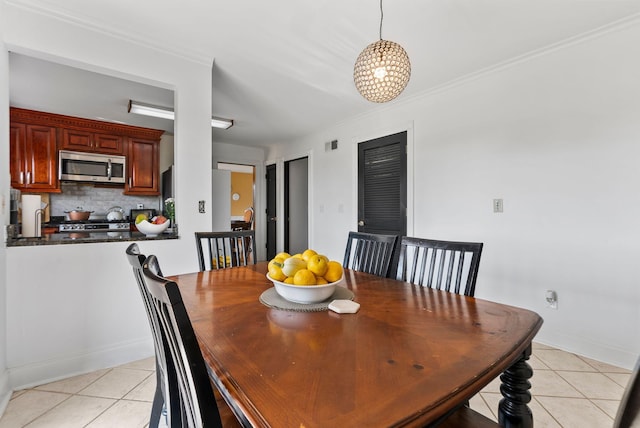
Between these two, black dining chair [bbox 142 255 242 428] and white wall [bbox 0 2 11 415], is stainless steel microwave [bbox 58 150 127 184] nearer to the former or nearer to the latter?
white wall [bbox 0 2 11 415]

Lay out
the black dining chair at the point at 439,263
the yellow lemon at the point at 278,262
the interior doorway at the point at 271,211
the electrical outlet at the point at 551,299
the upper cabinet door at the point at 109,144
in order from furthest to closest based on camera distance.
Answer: the interior doorway at the point at 271,211 → the upper cabinet door at the point at 109,144 → the electrical outlet at the point at 551,299 → the black dining chair at the point at 439,263 → the yellow lemon at the point at 278,262

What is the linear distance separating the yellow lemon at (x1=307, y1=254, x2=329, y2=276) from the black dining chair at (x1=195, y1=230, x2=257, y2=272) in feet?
3.45

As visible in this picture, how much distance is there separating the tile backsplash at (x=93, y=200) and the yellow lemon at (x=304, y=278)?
15.1ft

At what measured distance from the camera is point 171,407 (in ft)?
2.96

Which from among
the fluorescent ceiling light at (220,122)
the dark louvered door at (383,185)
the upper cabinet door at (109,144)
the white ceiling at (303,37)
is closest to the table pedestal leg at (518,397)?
the white ceiling at (303,37)

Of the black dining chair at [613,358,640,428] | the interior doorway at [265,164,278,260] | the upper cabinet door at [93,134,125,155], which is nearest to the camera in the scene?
the black dining chair at [613,358,640,428]

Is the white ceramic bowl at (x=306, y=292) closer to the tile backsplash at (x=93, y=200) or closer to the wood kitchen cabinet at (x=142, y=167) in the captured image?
the wood kitchen cabinet at (x=142, y=167)

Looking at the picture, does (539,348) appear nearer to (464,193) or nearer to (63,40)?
(464,193)

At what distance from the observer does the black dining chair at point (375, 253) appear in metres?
1.76

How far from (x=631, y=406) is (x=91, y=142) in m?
5.40

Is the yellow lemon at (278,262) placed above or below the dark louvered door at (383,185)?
below

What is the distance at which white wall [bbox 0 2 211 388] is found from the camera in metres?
1.80

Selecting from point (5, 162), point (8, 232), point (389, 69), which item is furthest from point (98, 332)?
point (389, 69)

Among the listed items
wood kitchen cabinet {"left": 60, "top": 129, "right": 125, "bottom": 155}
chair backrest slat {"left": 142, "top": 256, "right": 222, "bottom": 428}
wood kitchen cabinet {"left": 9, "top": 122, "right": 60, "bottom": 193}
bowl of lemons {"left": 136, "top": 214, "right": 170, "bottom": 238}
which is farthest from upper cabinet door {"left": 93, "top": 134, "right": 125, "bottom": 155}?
chair backrest slat {"left": 142, "top": 256, "right": 222, "bottom": 428}
